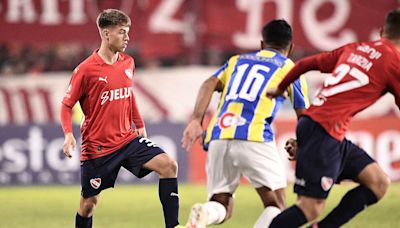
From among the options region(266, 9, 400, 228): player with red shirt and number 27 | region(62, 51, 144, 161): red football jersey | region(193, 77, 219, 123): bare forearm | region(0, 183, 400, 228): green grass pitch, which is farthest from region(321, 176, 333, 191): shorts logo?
region(0, 183, 400, 228): green grass pitch

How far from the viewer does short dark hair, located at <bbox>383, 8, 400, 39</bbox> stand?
6.12 meters

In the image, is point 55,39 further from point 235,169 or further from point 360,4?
point 235,169

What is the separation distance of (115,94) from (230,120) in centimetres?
134

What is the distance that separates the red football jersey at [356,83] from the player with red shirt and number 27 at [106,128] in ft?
5.98

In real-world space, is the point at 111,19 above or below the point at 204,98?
above

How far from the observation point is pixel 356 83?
6.08 meters

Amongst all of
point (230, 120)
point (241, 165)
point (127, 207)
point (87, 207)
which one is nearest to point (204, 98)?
point (230, 120)

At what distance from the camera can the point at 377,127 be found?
14961 mm

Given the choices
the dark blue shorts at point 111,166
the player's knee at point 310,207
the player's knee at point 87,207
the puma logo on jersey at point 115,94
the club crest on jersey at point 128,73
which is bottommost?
the player's knee at point 87,207

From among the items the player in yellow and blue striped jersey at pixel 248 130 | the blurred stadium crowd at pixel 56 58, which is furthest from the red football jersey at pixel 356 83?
the blurred stadium crowd at pixel 56 58

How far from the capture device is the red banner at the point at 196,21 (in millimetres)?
16797

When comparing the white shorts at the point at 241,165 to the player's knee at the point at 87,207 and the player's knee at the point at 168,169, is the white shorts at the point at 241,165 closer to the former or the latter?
Answer: the player's knee at the point at 168,169

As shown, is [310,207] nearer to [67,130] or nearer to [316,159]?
[316,159]

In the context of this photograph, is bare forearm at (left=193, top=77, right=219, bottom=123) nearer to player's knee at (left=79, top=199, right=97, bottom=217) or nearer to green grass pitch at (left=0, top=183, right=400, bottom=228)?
player's knee at (left=79, top=199, right=97, bottom=217)
